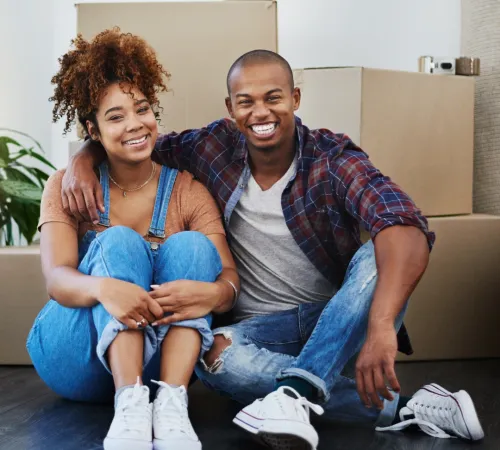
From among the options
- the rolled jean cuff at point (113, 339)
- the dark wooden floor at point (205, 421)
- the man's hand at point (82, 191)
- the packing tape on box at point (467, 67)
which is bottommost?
the dark wooden floor at point (205, 421)

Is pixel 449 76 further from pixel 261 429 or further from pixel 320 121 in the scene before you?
pixel 261 429

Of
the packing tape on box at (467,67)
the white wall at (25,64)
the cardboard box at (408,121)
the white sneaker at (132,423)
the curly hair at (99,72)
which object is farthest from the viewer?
the white wall at (25,64)

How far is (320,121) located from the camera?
1.90m

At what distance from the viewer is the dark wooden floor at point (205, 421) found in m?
1.32

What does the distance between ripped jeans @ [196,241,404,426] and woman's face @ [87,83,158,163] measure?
0.37 metres

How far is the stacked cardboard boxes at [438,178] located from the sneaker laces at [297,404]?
77cm

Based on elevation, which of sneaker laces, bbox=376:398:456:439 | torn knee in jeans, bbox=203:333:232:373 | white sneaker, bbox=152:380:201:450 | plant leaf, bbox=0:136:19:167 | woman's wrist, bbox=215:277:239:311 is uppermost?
plant leaf, bbox=0:136:19:167

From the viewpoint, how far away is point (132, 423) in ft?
3.86

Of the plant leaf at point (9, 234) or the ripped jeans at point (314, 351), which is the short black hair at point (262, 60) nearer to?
the ripped jeans at point (314, 351)

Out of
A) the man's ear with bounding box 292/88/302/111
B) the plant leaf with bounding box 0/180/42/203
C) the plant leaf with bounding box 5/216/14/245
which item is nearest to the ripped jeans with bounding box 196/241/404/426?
the man's ear with bounding box 292/88/302/111

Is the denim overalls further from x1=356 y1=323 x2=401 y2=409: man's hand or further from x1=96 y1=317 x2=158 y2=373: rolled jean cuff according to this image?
x1=356 y1=323 x2=401 y2=409: man's hand

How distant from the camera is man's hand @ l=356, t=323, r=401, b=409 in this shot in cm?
121

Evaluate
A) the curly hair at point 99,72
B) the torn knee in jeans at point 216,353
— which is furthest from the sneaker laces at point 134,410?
the curly hair at point 99,72

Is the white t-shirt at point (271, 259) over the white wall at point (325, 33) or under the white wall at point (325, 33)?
under
